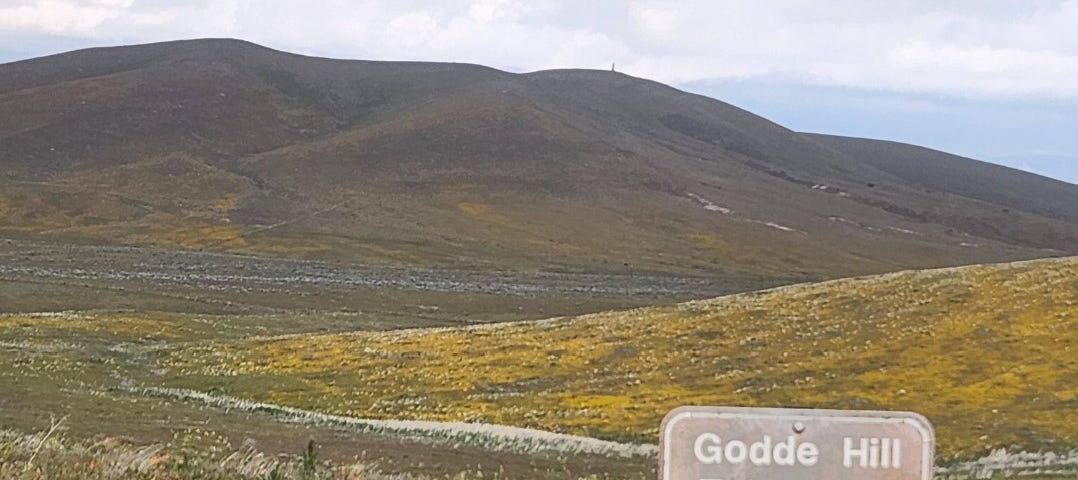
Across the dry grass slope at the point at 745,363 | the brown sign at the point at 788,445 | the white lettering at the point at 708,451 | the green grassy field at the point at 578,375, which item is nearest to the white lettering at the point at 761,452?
the brown sign at the point at 788,445

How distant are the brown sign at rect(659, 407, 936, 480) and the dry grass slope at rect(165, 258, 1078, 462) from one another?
86.6 ft

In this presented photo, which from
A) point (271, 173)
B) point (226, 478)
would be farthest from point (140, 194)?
point (226, 478)

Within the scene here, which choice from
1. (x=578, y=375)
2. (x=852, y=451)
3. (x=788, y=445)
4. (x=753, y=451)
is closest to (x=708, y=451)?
(x=753, y=451)

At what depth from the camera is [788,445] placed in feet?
19.4

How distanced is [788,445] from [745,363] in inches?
1538

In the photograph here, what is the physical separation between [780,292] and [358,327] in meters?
25.9

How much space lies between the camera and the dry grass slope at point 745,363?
36.7m

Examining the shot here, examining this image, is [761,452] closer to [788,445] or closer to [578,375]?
[788,445]

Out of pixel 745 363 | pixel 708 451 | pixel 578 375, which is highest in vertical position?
pixel 708 451

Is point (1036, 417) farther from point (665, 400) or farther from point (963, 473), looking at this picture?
point (665, 400)

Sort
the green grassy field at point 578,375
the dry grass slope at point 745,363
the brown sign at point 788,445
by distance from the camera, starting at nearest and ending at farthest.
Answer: the brown sign at point 788,445 → the green grassy field at point 578,375 → the dry grass slope at point 745,363

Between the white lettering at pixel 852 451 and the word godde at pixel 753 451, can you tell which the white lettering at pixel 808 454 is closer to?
the word godde at pixel 753 451

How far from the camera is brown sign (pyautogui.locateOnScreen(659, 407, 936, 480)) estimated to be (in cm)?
588

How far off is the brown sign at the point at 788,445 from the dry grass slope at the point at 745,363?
1039 inches
